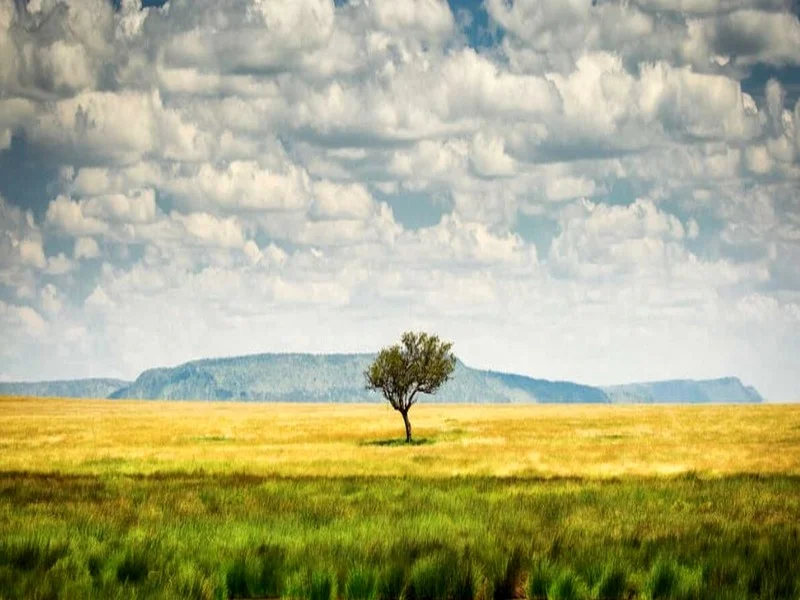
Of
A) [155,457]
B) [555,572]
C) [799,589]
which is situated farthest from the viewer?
[155,457]

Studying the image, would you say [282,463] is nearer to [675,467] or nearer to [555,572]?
[675,467]

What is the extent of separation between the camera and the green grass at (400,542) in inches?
623

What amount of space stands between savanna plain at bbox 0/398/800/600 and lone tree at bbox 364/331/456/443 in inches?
772

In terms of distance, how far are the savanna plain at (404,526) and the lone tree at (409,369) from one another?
1960 centimetres

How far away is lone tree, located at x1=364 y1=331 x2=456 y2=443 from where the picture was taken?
68.8m

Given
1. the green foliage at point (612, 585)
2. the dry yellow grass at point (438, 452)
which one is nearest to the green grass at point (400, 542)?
the green foliage at point (612, 585)

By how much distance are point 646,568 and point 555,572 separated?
81.6 inches

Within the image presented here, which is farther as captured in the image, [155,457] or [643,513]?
[155,457]

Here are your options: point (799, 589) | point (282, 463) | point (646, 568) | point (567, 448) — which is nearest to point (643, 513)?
point (646, 568)

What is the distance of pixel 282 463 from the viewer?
45750mm

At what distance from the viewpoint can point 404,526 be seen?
2233 centimetres

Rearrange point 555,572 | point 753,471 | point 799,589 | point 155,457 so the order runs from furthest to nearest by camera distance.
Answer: point 155,457 → point 753,471 → point 555,572 → point 799,589

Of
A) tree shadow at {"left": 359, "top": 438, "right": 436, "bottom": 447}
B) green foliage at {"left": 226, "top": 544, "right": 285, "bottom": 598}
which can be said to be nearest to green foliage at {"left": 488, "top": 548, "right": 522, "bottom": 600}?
green foliage at {"left": 226, "top": 544, "right": 285, "bottom": 598}

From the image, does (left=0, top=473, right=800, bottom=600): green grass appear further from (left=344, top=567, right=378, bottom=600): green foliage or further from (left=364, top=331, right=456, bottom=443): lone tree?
(left=364, top=331, right=456, bottom=443): lone tree
